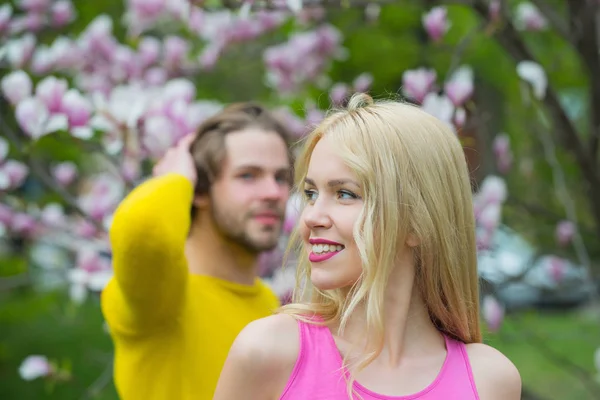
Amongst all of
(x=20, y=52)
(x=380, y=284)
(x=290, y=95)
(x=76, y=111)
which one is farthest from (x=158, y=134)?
(x=290, y=95)

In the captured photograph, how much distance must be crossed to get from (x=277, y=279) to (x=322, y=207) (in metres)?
2.28

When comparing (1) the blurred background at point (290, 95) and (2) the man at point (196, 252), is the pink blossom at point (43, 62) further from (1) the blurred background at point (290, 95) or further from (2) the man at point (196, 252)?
(2) the man at point (196, 252)

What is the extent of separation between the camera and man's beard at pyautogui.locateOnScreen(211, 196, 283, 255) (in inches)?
121

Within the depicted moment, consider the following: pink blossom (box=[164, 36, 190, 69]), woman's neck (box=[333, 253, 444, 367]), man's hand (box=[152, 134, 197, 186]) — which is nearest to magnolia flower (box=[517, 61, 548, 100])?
man's hand (box=[152, 134, 197, 186])

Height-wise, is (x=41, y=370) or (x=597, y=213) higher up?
(x=597, y=213)

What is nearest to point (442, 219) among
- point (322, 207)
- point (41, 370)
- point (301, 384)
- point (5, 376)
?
point (322, 207)

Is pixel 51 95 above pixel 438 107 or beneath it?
beneath

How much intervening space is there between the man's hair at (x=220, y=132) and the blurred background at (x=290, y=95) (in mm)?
308

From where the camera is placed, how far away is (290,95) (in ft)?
18.7

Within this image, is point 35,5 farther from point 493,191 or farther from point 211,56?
point 493,191

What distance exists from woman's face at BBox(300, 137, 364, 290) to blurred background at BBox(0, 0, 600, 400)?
510 millimetres

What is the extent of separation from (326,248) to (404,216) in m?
0.19

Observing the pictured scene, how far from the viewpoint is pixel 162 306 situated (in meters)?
2.68

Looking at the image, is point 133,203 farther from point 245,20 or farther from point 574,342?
point 574,342
